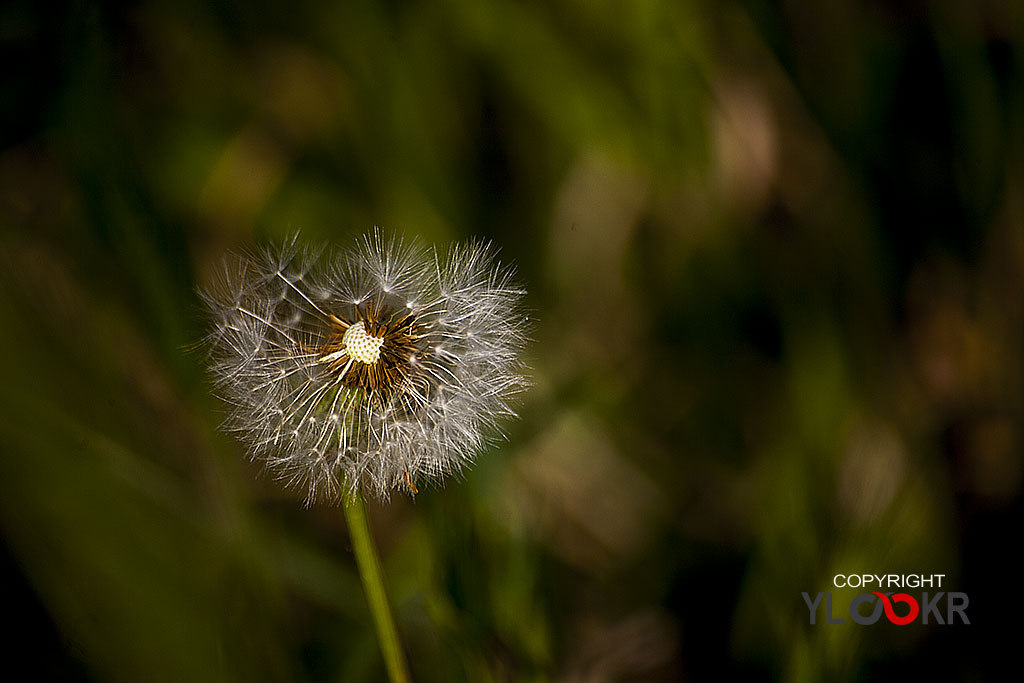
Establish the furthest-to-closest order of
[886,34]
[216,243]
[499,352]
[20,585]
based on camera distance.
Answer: [886,34] → [216,243] → [20,585] → [499,352]

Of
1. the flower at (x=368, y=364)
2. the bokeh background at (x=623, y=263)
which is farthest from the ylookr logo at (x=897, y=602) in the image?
the flower at (x=368, y=364)

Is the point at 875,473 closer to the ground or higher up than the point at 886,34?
closer to the ground

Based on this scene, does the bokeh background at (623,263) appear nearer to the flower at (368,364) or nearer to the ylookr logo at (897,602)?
the ylookr logo at (897,602)

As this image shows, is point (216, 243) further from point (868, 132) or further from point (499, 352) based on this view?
point (868, 132)

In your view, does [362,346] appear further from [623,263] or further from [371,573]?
[623,263]

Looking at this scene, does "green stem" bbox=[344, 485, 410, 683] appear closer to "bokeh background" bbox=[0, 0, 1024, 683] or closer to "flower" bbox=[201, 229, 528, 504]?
"flower" bbox=[201, 229, 528, 504]

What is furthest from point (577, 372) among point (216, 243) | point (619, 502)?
point (216, 243)
